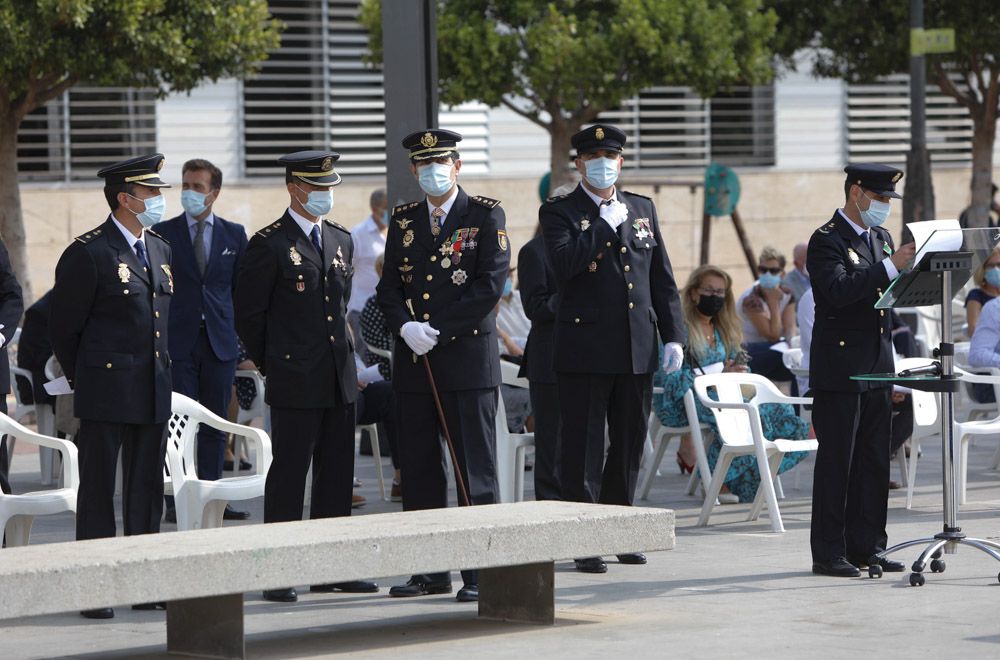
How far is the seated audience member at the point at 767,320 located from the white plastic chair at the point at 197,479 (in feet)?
19.5

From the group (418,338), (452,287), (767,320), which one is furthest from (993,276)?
(418,338)

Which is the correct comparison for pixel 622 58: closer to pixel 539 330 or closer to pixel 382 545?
pixel 539 330

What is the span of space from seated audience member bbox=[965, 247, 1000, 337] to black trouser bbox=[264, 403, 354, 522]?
232 inches

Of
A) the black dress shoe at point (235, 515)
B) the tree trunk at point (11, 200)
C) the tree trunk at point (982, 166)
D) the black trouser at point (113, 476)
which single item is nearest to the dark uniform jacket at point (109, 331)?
the black trouser at point (113, 476)

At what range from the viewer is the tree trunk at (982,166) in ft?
80.3

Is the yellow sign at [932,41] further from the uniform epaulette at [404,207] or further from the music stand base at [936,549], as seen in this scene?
the uniform epaulette at [404,207]

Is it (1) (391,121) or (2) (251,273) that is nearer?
(2) (251,273)

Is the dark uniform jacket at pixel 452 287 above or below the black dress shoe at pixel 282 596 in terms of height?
above

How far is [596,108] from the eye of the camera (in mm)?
21203

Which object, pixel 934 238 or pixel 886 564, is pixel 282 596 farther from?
pixel 934 238

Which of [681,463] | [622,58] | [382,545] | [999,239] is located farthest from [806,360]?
[622,58]

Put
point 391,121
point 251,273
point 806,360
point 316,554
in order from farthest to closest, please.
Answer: point 806,360, point 391,121, point 251,273, point 316,554

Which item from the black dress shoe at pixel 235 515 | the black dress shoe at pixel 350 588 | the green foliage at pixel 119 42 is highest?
the green foliage at pixel 119 42

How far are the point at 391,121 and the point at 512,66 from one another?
11.5m
